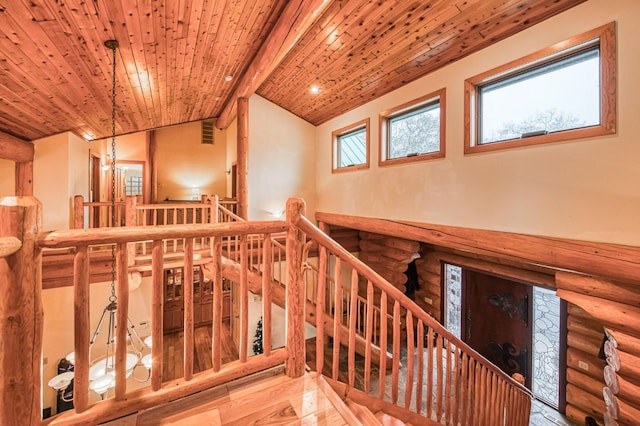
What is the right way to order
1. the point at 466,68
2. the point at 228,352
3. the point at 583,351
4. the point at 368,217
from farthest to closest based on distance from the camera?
1. the point at 228,352
2. the point at 368,217
3. the point at 583,351
4. the point at 466,68

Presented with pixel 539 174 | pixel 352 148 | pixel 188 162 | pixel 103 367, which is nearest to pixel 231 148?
pixel 188 162

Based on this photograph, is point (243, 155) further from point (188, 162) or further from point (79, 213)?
point (188, 162)

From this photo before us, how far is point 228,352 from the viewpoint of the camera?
5660 mm

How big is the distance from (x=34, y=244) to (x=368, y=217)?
157 inches

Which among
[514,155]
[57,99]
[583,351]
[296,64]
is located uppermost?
[296,64]

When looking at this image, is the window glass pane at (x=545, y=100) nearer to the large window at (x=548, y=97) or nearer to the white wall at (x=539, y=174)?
the large window at (x=548, y=97)

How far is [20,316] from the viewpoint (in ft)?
3.17

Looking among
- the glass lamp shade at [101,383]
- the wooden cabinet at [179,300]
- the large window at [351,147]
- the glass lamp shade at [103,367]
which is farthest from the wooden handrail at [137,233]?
the wooden cabinet at [179,300]

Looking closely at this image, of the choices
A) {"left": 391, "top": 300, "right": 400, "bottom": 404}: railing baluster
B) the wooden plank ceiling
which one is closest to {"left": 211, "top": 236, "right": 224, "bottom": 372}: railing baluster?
{"left": 391, "top": 300, "right": 400, "bottom": 404}: railing baluster

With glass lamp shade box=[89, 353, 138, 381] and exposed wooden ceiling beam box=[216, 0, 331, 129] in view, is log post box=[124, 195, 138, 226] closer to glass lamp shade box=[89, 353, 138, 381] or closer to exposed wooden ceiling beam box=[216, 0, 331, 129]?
glass lamp shade box=[89, 353, 138, 381]

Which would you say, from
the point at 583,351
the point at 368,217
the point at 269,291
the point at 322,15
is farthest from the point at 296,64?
the point at 583,351

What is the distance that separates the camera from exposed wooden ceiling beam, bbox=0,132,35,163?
3292 mm

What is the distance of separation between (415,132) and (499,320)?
3.33 m

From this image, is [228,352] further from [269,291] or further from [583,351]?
[583,351]
